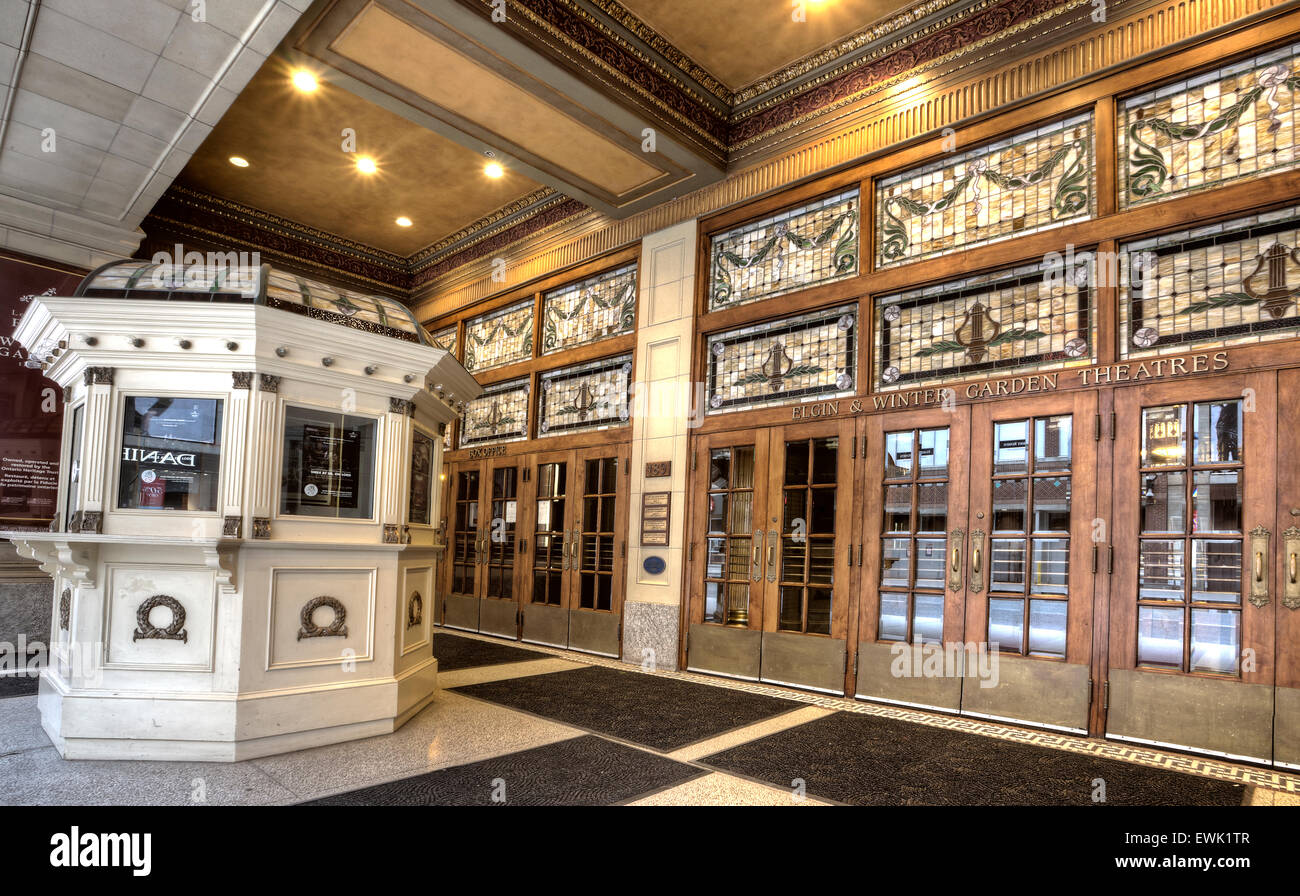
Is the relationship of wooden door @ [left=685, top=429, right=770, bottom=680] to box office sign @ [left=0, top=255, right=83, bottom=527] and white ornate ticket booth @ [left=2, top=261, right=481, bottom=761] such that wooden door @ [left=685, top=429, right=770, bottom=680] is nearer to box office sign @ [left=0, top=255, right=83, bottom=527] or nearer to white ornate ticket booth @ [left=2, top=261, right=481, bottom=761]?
white ornate ticket booth @ [left=2, top=261, right=481, bottom=761]

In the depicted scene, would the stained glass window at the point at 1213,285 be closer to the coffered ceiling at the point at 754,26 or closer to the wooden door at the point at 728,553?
the coffered ceiling at the point at 754,26

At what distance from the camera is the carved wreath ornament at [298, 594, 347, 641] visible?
3.80m

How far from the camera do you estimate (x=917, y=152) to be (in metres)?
5.73

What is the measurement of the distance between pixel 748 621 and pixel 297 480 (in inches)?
150

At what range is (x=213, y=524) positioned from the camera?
143 inches

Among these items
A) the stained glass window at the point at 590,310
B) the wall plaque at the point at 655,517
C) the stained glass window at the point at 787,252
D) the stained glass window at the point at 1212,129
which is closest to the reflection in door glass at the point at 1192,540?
the stained glass window at the point at 1212,129

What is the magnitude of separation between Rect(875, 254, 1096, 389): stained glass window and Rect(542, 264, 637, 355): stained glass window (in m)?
2.89

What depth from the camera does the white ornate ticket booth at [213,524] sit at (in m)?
3.51

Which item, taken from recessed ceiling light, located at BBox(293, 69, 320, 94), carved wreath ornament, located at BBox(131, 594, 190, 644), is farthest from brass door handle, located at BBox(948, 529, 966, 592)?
recessed ceiling light, located at BBox(293, 69, 320, 94)

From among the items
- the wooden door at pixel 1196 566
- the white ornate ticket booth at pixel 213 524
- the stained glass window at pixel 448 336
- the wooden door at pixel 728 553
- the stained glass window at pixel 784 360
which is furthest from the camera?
the stained glass window at pixel 448 336

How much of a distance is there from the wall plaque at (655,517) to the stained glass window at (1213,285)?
12.6 feet
